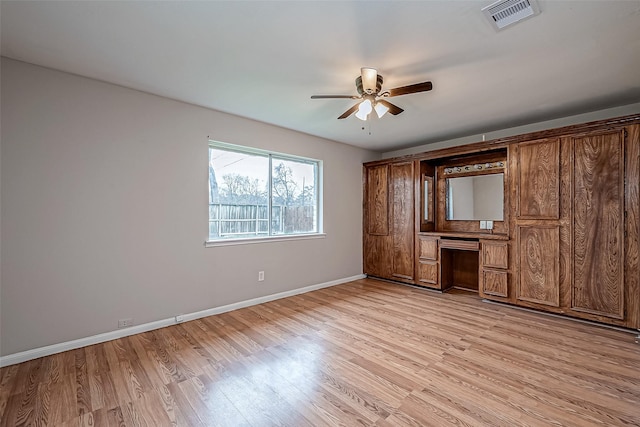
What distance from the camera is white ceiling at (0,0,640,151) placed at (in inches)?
69.8

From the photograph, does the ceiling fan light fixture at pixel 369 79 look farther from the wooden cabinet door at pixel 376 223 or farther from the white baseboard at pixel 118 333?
the white baseboard at pixel 118 333

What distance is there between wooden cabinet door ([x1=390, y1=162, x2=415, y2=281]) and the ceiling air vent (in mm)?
2911

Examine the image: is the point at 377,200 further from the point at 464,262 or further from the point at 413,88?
the point at 413,88

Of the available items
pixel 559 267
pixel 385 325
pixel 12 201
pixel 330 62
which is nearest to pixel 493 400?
pixel 385 325

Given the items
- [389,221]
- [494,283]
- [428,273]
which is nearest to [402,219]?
[389,221]

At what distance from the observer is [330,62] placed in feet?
7.69

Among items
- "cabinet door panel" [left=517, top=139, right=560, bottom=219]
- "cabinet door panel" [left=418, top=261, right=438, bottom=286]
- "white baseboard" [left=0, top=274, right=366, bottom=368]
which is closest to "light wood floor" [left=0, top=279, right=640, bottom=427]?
"white baseboard" [left=0, top=274, right=366, bottom=368]

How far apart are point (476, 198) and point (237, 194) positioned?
145 inches

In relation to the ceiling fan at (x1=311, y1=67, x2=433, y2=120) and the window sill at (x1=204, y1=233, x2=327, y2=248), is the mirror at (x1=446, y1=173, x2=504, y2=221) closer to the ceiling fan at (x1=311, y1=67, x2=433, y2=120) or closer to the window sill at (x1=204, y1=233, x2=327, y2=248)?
the window sill at (x1=204, y1=233, x2=327, y2=248)

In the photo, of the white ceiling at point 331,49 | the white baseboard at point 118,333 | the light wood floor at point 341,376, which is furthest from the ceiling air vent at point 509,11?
the white baseboard at point 118,333

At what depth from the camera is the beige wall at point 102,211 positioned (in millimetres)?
2314

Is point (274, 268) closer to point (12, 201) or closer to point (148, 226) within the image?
point (148, 226)

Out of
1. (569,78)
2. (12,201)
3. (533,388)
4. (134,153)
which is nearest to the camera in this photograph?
(533,388)

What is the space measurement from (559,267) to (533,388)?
1972 mm
